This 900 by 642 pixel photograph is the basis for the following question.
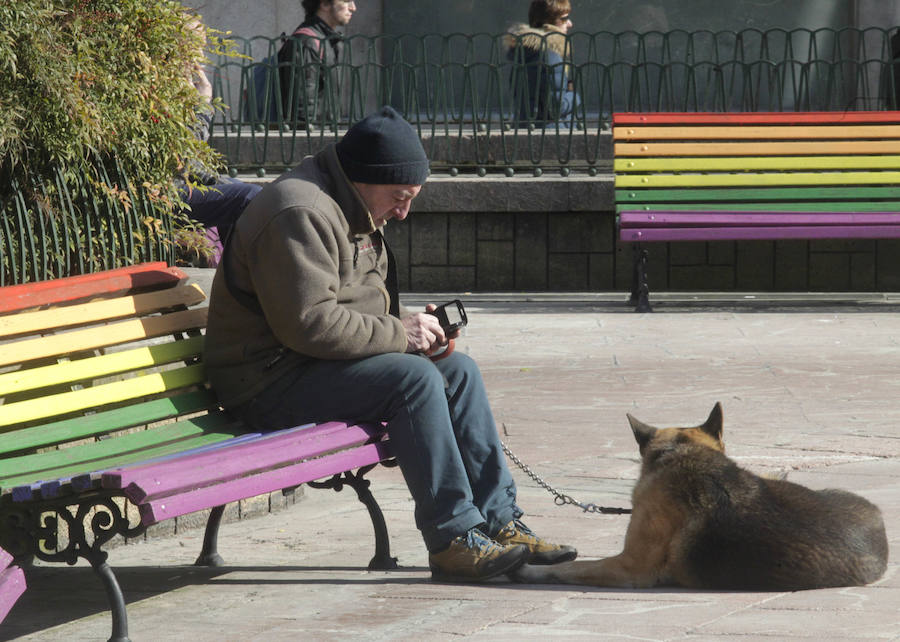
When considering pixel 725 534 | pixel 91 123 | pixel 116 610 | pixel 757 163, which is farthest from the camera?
pixel 757 163

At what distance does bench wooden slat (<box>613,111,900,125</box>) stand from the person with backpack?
8.12 feet

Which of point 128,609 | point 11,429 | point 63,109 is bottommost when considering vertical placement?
point 128,609

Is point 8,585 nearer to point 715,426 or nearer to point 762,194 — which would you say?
point 715,426

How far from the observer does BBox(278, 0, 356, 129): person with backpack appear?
1244 centimetres

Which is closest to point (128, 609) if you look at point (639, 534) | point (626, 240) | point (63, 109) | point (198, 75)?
point (639, 534)

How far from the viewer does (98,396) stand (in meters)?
4.55

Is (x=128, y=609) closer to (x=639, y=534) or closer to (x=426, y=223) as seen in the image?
(x=639, y=534)

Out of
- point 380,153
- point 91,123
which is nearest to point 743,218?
point 91,123

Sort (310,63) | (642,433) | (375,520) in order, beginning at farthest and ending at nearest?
(310,63) → (375,520) → (642,433)

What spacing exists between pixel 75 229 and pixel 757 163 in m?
6.96

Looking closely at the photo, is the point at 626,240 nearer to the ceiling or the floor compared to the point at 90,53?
nearer to the floor

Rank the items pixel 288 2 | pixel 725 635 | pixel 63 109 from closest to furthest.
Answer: pixel 725 635 < pixel 63 109 < pixel 288 2

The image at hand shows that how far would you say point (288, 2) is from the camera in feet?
52.1

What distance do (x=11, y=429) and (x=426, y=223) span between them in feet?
26.0
